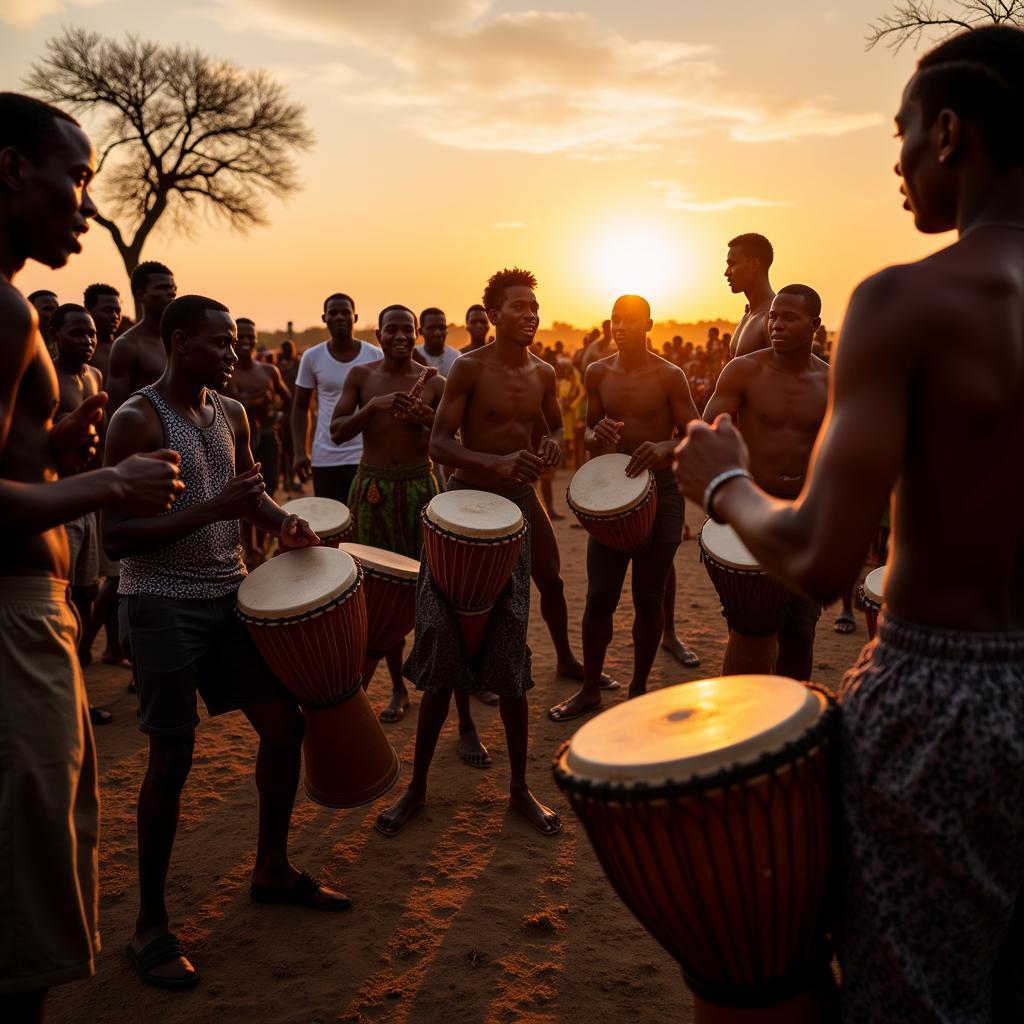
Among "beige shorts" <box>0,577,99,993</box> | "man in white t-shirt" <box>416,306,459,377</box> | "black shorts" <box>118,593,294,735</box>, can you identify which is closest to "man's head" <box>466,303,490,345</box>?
"man in white t-shirt" <box>416,306,459,377</box>

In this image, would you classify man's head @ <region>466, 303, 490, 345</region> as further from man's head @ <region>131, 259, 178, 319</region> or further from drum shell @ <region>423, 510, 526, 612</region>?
drum shell @ <region>423, 510, 526, 612</region>

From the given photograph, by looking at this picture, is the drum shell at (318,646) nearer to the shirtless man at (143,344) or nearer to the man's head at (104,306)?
the shirtless man at (143,344)

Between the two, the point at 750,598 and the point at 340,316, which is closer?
the point at 750,598

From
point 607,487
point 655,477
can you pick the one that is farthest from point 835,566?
point 655,477

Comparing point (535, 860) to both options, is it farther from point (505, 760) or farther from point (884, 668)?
point (884, 668)

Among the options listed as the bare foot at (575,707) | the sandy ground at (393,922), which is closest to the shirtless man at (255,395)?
the bare foot at (575,707)

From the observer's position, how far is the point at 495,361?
470cm

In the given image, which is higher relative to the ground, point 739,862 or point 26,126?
point 26,126

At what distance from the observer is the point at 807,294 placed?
4.50 m

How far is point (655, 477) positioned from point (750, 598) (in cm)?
131

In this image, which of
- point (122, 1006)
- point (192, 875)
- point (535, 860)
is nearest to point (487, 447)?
point (535, 860)

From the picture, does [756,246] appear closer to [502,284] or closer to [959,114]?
[502,284]

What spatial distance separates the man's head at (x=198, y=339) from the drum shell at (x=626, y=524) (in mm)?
2287

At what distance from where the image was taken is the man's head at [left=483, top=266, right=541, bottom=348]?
4.58 m
